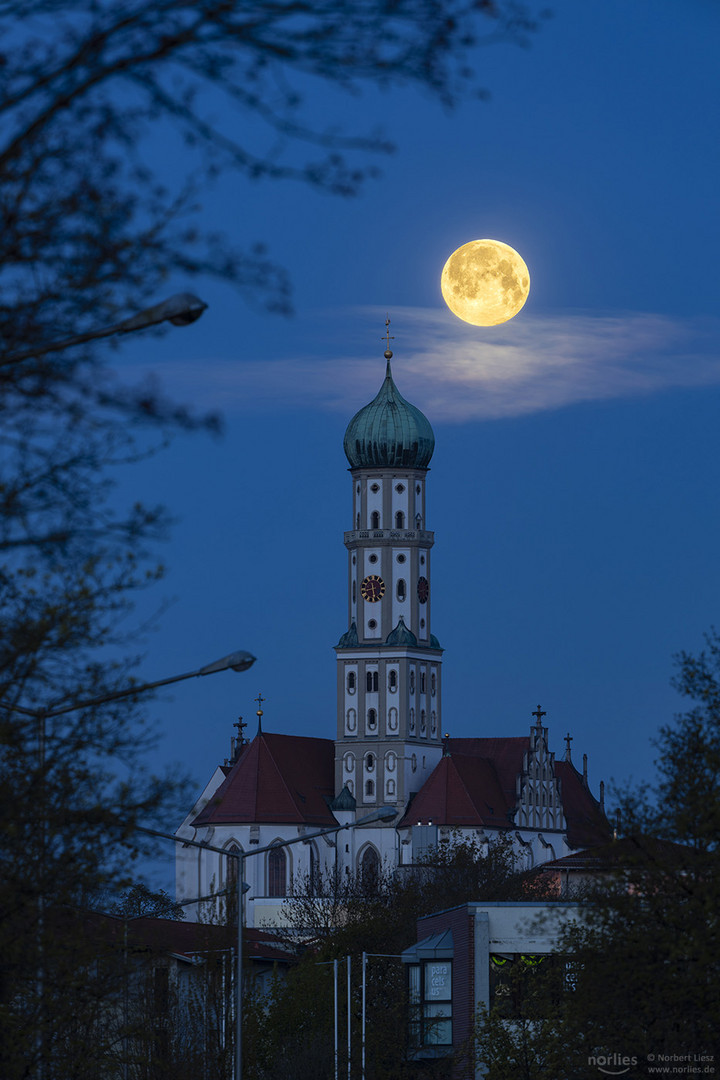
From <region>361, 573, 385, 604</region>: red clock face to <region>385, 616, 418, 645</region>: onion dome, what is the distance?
8.10 feet

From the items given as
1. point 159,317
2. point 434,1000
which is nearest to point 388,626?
point 434,1000

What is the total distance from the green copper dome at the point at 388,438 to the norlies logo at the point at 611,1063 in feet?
378

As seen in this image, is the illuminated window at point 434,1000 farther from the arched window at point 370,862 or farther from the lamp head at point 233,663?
the arched window at point 370,862

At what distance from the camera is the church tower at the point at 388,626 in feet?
458

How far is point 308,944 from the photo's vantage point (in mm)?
87875

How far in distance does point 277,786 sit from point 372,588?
15.3 meters

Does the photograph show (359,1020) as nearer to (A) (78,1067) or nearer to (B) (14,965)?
(A) (78,1067)

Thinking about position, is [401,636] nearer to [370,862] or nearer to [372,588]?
[372,588]

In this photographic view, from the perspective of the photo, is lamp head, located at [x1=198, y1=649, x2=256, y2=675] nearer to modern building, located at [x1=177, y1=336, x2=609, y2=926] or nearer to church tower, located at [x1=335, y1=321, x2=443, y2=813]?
modern building, located at [x1=177, y1=336, x2=609, y2=926]

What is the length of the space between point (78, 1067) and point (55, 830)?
8.15 metres

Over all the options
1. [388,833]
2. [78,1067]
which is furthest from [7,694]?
[388,833]

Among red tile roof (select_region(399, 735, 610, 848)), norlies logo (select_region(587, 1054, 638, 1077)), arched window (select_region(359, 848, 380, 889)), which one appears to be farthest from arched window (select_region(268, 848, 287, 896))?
norlies logo (select_region(587, 1054, 638, 1077))

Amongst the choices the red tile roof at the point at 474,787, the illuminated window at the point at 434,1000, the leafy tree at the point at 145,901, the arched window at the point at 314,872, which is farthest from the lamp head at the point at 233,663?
the red tile roof at the point at 474,787

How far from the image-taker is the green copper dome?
144375 millimetres
